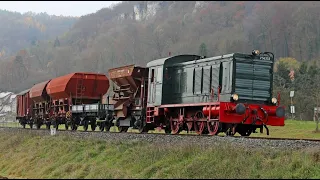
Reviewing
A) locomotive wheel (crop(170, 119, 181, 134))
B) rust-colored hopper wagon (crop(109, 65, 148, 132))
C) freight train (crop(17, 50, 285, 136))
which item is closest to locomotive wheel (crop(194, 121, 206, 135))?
freight train (crop(17, 50, 285, 136))

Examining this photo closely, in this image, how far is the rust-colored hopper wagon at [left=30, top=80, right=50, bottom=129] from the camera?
35.8 m

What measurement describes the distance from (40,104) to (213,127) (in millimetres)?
21729

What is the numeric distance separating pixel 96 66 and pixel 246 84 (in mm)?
117767

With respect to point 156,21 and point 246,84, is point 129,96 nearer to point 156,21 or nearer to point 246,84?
point 246,84

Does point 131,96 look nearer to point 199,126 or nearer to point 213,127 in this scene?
point 199,126

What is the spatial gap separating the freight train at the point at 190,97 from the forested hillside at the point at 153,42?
3108cm

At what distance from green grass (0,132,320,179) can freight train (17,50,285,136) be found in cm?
438

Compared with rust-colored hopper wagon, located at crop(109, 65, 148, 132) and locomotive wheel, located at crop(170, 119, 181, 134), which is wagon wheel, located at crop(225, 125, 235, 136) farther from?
rust-colored hopper wagon, located at crop(109, 65, 148, 132)

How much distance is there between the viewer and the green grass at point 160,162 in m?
11.8

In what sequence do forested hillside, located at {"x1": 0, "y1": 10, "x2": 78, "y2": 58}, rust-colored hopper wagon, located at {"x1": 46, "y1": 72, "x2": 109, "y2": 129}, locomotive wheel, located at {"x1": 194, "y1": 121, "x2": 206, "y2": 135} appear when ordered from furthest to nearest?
forested hillside, located at {"x1": 0, "y1": 10, "x2": 78, "y2": 58} → rust-colored hopper wagon, located at {"x1": 46, "y1": 72, "x2": 109, "y2": 129} → locomotive wheel, located at {"x1": 194, "y1": 121, "x2": 206, "y2": 135}

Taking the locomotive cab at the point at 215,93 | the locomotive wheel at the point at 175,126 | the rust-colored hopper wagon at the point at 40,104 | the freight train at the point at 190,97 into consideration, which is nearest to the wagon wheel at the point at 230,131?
the freight train at the point at 190,97

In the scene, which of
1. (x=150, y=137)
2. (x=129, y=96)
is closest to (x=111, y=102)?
(x=129, y=96)

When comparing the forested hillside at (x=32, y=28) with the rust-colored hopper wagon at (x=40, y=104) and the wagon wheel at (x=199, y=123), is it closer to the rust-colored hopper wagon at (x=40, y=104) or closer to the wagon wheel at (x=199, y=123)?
the rust-colored hopper wagon at (x=40, y=104)

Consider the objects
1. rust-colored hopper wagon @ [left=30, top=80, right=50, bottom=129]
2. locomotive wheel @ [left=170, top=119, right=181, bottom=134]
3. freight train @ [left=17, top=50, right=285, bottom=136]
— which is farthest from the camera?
rust-colored hopper wagon @ [left=30, top=80, right=50, bottom=129]
